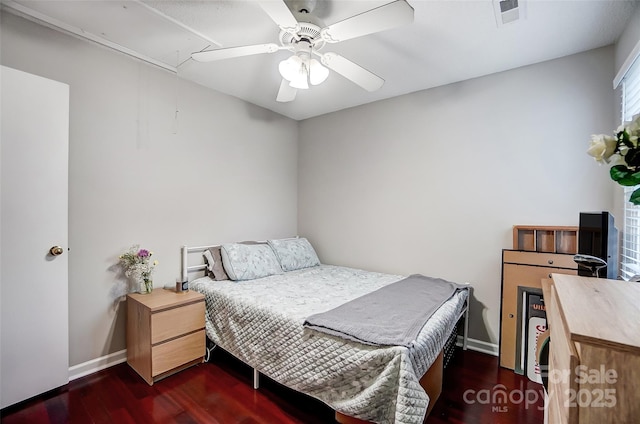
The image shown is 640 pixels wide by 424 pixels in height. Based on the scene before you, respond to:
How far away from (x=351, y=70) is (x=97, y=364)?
2923 millimetres

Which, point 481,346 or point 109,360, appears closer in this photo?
point 109,360

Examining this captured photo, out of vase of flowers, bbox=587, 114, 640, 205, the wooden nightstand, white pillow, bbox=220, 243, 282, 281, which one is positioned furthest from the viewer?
white pillow, bbox=220, 243, 282, 281

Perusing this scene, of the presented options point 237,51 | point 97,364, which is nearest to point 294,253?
point 97,364

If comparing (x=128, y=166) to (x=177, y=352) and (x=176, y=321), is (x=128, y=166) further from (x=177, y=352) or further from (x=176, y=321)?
(x=177, y=352)

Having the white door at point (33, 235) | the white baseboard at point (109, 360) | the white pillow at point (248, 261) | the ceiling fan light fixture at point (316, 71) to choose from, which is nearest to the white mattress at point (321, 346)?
the white pillow at point (248, 261)

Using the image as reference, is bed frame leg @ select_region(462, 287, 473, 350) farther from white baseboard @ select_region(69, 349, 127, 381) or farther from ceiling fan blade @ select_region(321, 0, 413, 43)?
white baseboard @ select_region(69, 349, 127, 381)

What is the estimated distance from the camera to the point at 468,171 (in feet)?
9.01

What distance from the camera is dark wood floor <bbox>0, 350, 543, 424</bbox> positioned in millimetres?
1766

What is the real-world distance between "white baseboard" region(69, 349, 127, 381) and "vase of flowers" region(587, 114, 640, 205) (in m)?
3.20

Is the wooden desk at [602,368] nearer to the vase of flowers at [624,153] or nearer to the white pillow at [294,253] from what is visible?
the vase of flowers at [624,153]

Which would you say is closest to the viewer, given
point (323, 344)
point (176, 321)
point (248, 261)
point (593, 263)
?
point (593, 263)

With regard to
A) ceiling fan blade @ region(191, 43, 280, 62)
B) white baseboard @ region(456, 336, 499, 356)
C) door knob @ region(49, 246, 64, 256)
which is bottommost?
white baseboard @ region(456, 336, 499, 356)

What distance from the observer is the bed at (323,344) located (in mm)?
1425

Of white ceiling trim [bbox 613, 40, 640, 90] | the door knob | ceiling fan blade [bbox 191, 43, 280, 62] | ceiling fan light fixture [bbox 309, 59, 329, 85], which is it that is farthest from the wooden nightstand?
white ceiling trim [bbox 613, 40, 640, 90]
